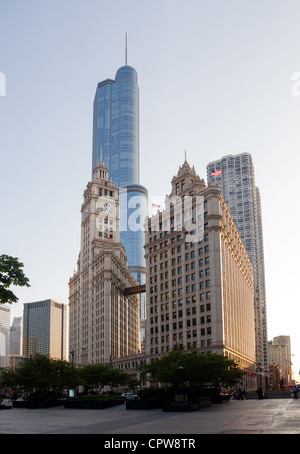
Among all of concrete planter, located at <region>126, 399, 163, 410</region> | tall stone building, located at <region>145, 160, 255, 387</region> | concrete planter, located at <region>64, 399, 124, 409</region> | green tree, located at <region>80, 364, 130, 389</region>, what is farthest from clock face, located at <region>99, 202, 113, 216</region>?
concrete planter, located at <region>126, 399, 163, 410</region>

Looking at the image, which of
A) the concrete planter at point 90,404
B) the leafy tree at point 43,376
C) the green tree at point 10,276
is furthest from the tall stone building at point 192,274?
the green tree at point 10,276

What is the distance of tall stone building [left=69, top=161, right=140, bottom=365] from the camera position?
157 meters

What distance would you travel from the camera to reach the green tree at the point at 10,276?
91.3 ft

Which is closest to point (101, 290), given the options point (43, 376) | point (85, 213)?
point (85, 213)

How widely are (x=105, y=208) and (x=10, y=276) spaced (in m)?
158

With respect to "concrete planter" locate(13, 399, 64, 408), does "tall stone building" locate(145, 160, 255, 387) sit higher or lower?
higher

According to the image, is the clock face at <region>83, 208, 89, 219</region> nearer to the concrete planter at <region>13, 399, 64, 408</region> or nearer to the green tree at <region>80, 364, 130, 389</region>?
the green tree at <region>80, 364, 130, 389</region>

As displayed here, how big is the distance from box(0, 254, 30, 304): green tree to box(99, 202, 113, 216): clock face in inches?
6139

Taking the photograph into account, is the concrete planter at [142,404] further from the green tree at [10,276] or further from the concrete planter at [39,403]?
the green tree at [10,276]

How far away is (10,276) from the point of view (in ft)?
92.8

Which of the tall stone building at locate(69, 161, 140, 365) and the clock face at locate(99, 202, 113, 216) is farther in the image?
the clock face at locate(99, 202, 113, 216)

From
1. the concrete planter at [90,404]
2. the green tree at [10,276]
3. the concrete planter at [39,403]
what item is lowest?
the concrete planter at [39,403]

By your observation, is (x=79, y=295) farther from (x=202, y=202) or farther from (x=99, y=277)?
(x=202, y=202)
